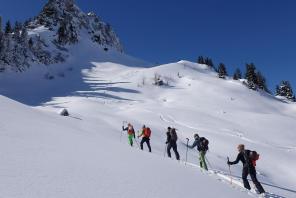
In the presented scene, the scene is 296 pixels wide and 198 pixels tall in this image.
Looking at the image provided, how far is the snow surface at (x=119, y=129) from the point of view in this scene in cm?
680

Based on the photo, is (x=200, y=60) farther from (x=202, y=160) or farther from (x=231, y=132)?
(x=202, y=160)

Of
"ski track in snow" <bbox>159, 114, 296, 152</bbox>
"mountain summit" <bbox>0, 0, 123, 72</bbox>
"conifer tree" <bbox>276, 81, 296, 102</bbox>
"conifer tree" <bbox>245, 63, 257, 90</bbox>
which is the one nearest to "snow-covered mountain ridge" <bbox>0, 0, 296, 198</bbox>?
"ski track in snow" <bbox>159, 114, 296, 152</bbox>

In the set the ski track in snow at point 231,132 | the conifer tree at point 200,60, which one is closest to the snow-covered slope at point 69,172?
the ski track in snow at point 231,132

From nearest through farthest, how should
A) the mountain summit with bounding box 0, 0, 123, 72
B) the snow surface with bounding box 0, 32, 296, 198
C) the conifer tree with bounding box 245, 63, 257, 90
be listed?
the snow surface with bounding box 0, 32, 296, 198
the mountain summit with bounding box 0, 0, 123, 72
the conifer tree with bounding box 245, 63, 257, 90

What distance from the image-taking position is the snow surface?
6.80m

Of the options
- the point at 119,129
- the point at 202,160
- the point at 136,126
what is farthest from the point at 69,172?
the point at 136,126

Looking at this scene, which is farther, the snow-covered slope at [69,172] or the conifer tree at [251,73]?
the conifer tree at [251,73]

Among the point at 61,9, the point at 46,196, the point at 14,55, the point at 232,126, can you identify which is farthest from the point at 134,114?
the point at 61,9

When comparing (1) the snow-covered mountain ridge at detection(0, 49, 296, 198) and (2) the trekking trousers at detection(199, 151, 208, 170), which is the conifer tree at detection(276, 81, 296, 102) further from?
(2) the trekking trousers at detection(199, 151, 208, 170)

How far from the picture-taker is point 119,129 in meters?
28.2

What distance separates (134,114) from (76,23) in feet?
277

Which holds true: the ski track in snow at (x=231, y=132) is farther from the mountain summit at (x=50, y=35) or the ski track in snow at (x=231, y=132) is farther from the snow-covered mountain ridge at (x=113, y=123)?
the mountain summit at (x=50, y=35)

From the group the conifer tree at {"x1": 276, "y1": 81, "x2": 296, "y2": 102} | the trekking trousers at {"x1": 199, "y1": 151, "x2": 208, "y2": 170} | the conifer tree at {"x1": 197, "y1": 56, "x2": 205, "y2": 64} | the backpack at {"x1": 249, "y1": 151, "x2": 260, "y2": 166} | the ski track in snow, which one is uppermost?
the conifer tree at {"x1": 197, "y1": 56, "x2": 205, "y2": 64}

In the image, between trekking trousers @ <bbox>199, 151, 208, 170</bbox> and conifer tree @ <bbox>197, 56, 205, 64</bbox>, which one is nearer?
trekking trousers @ <bbox>199, 151, 208, 170</bbox>
